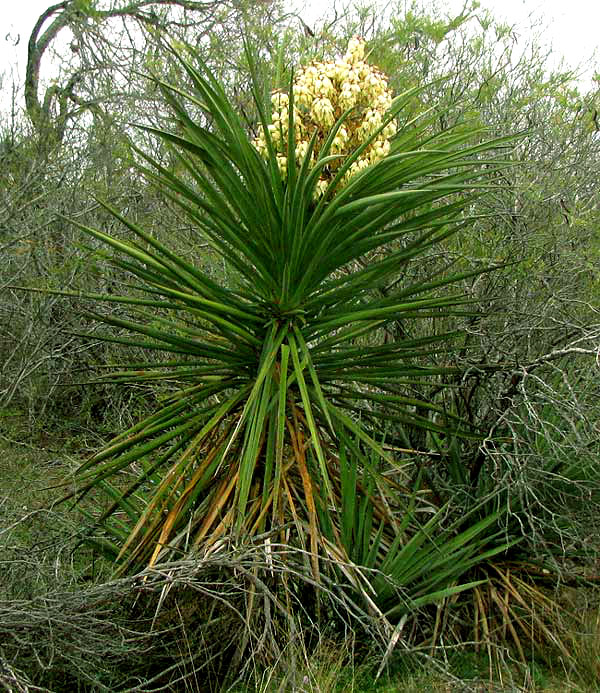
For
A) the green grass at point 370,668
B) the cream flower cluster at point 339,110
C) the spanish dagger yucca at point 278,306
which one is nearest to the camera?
the green grass at point 370,668

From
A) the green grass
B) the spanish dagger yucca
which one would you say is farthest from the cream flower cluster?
the green grass

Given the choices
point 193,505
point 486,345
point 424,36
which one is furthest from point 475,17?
point 193,505

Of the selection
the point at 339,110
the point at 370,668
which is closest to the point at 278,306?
the point at 339,110

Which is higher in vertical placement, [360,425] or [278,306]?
[278,306]

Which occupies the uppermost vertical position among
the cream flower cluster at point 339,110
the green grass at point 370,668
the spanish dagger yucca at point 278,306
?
the cream flower cluster at point 339,110

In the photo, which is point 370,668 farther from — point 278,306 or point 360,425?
point 278,306


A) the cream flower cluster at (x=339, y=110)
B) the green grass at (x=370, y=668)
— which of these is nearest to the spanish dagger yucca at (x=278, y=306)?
the cream flower cluster at (x=339, y=110)

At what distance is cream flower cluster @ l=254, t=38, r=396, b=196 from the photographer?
4.68m

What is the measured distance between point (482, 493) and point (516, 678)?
3.45ft

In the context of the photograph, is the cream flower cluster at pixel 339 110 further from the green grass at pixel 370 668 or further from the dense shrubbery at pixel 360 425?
the green grass at pixel 370 668

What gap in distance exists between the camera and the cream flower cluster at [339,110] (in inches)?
184

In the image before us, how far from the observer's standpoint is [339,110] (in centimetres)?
478

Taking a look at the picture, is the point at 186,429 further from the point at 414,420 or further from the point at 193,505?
the point at 414,420

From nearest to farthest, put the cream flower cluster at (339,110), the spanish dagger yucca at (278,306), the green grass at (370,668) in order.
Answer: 1. the green grass at (370,668)
2. the spanish dagger yucca at (278,306)
3. the cream flower cluster at (339,110)
